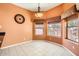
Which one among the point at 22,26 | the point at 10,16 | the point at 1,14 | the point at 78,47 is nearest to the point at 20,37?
the point at 22,26

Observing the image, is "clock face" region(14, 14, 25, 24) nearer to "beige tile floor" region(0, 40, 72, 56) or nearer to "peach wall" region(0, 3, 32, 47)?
"peach wall" region(0, 3, 32, 47)

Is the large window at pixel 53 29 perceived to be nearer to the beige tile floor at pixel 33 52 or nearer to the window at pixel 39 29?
the window at pixel 39 29

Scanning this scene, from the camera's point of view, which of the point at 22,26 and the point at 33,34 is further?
the point at 33,34

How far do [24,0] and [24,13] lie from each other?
681cm

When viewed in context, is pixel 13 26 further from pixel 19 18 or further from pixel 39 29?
pixel 39 29

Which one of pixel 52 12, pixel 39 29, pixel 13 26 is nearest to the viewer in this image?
pixel 13 26

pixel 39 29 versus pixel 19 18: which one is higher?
pixel 19 18

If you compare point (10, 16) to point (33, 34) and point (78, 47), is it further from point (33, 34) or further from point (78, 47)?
point (78, 47)

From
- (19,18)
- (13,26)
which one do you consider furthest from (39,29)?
(13,26)

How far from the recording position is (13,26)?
6223 mm

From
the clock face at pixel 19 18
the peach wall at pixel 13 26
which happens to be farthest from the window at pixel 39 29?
the clock face at pixel 19 18

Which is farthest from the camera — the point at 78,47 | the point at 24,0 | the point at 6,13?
the point at 6,13

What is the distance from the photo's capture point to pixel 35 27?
28.3 ft

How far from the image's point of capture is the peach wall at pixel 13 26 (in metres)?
5.47
